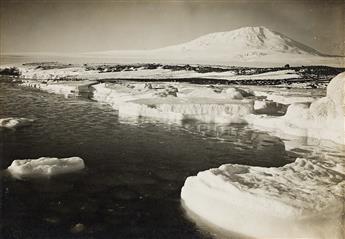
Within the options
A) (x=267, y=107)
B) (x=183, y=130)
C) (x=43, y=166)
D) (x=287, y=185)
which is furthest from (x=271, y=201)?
(x=267, y=107)

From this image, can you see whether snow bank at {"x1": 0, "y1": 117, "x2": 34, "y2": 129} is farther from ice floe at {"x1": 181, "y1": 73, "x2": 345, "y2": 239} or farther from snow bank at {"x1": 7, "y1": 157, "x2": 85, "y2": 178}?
ice floe at {"x1": 181, "y1": 73, "x2": 345, "y2": 239}

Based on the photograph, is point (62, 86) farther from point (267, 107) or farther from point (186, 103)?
point (267, 107)

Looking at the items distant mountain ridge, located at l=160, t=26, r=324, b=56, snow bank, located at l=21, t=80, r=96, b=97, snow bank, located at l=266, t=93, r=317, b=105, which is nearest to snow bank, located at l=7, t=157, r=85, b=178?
distant mountain ridge, located at l=160, t=26, r=324, b=56

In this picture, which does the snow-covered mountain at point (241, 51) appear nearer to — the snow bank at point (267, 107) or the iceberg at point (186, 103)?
the iceberg at point (186, 103)

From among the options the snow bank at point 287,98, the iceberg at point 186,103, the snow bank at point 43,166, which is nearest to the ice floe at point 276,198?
the snow bank at point 43,166

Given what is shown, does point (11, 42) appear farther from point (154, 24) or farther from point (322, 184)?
point (322, 184)
